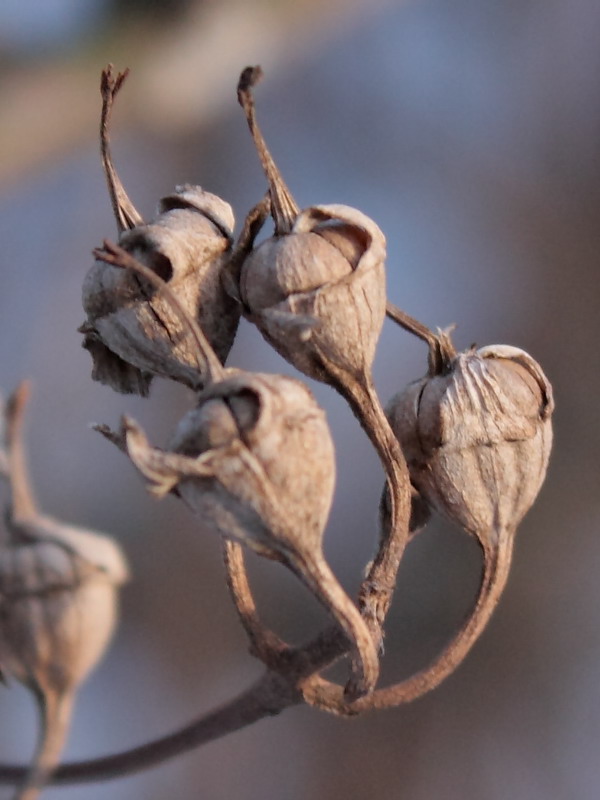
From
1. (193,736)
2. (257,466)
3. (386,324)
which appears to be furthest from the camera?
(386,324)

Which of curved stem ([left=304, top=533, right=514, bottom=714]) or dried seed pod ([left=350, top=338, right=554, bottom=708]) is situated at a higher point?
dried seed pod ([left=350, top=338, right=554, bottom=708])

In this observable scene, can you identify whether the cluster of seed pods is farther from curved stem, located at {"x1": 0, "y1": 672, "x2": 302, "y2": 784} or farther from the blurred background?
the blurred background

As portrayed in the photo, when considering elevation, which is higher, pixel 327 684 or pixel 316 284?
pixel 316 284

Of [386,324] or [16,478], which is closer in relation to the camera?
[16,478]

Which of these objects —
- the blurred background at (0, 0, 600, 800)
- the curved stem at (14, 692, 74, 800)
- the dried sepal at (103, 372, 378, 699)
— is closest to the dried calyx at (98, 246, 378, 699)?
the dried sepal at (103, 372, 378, 699)

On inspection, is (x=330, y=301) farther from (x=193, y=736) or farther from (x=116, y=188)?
(x=193, y=736)

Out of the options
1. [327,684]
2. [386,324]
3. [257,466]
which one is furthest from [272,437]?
[386,324]
